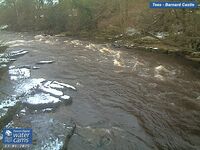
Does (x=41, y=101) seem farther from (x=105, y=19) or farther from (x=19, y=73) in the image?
(x=105, y=19)

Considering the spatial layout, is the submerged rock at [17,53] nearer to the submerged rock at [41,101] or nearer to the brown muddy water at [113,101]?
the brown muddy water at [113,101]

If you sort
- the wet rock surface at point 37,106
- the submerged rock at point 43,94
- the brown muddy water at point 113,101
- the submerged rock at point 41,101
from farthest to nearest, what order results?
the submerged rock at point 43,94
the submerged rock at point 41,101
the brown muddy water at point 113,101
the wet rock surface at point 37,106

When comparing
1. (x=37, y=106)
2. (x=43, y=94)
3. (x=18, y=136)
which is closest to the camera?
(x=18, y=136)

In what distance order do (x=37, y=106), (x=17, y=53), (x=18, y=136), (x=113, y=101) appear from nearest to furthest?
(x=18, y=136) < (x=37, y=106) < (x=113, y=101) < (x=17, y=53)

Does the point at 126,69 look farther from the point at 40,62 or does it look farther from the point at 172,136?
the point at 172,136

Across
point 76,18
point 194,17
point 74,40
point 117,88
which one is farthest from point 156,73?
point 76,18

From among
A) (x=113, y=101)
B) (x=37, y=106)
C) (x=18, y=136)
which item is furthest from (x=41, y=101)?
(x=18, y=136)

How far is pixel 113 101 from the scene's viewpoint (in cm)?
1650

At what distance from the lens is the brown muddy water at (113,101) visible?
12086 mm

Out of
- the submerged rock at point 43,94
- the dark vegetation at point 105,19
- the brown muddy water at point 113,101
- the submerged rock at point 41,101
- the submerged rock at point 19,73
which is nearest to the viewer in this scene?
the brown muddy water at point 113,101

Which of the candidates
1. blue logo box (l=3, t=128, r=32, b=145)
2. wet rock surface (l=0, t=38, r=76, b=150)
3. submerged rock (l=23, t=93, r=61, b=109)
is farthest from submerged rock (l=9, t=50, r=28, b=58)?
blue logo box (l=3, t=128, r=32, b=145)

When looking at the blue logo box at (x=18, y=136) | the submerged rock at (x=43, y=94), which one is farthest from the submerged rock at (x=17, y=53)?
the blue logo box at (x=18, y=136)

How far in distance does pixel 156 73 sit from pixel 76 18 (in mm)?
25197

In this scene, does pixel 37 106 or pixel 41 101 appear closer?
pixel 37 106
